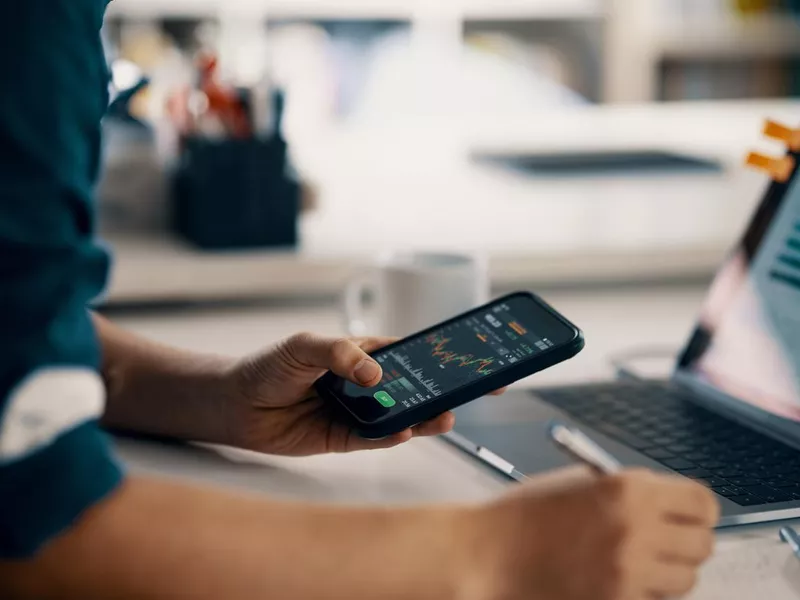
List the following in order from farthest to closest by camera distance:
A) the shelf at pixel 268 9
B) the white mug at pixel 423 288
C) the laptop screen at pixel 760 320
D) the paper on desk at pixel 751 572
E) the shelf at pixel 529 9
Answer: the shelf at pixel 529 9 < the shelf at pixel 268 9 < the white mug at pixel 423 288 < the laptop screen at pixel 760 320 < the paper on desk at pixel 751 572

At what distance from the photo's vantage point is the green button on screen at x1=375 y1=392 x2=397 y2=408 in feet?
2.69

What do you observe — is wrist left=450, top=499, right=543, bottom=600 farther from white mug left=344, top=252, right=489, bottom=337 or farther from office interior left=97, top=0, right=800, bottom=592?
white mug left=344, top=252, right=489, bottom=337

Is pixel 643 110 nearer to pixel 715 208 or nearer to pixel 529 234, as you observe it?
pixel 715 208

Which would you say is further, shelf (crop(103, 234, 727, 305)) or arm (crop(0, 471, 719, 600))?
shelf (crop(103, 234, 727, 305))

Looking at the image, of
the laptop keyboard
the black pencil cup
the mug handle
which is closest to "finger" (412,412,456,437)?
the laptop keyboard

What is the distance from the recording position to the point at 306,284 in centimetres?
146

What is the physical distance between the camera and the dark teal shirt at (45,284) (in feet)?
1.72

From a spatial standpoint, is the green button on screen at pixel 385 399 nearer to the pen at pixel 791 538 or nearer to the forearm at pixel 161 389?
the forearm at pixel 161 389

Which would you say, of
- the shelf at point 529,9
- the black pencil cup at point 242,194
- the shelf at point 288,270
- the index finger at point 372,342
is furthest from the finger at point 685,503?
the shelf at point 529,9

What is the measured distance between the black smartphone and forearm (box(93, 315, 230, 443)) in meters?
0.08

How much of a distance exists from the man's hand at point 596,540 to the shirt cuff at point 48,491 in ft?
0.61

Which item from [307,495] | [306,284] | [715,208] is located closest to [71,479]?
[307,495]

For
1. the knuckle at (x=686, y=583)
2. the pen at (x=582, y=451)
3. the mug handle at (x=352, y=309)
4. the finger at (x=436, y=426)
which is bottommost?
the mug handle at (x=352, y=309)

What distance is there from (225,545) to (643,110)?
2.52 meters
